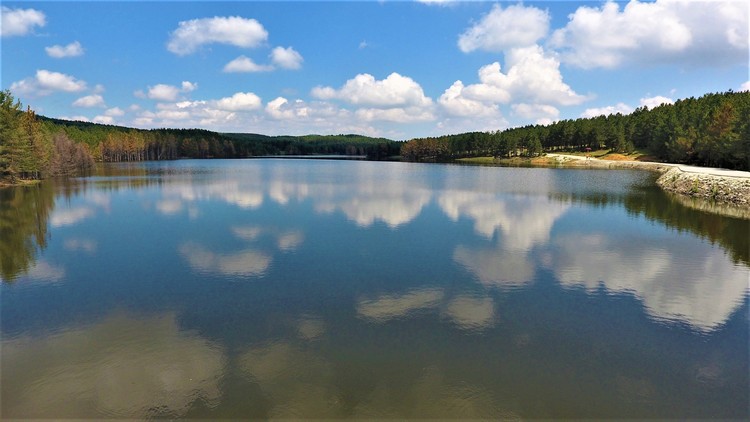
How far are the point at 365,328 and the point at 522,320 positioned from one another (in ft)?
21.4

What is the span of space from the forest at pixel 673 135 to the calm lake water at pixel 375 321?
54.9 m

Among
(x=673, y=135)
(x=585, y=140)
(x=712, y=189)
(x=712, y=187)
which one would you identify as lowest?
(x=712, y=189)

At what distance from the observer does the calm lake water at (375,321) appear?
38.1 ft

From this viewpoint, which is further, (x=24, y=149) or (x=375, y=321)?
(x=24, y=149)

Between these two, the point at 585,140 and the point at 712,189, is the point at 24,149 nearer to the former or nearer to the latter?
the point at 712,189

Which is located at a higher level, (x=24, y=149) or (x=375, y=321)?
(x=24, y=149)

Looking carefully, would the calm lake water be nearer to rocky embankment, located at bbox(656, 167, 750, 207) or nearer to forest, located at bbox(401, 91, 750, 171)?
rocky embankment, located at bbox(656, 167, 750, 207)

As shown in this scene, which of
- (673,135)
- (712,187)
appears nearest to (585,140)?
(673,135)

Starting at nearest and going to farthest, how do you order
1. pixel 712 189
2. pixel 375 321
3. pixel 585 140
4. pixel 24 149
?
pixel 375 321 < pixel 712 189 < pixel 24 149 < pixel 585 140

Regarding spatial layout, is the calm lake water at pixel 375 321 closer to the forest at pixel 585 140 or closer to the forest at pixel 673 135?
the forest at pixel 585 140

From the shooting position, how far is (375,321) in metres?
16.5

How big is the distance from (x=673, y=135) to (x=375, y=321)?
128 m

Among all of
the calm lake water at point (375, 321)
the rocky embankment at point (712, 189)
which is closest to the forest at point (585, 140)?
the rocky embankment at point (712, 189)

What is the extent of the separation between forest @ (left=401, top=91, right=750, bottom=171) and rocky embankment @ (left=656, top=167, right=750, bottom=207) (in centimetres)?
1380
